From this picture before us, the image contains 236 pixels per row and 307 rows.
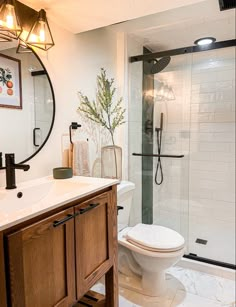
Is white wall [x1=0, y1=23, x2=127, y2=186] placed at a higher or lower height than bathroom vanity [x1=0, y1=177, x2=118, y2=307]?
higher

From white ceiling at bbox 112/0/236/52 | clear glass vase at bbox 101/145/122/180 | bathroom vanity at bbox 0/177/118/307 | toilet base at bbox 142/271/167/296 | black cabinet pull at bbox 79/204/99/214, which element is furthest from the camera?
clear glass vase at bbox 101/145/122/180

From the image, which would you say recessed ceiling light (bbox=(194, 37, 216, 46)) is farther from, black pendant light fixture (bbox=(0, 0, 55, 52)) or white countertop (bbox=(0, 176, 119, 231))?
white countertop (bbox=(0, 176, 119, 231))

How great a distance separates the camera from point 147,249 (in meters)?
1.72

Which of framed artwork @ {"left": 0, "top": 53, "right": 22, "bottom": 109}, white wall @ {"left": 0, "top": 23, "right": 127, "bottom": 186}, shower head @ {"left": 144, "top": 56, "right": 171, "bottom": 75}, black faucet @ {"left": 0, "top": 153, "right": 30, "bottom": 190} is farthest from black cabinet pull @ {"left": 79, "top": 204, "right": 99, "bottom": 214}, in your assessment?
shower head @ {"left": 144, "top": 56, "right": 171, "bottom": 75}

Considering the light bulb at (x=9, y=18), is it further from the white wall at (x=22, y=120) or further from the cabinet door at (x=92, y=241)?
the cabinet door at (x=92, y=241)

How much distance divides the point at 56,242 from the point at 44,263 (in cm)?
9

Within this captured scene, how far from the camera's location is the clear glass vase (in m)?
2.20

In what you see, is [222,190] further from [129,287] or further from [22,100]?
[22,100]

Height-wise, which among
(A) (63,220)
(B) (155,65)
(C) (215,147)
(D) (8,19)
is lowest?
(A) (63,220)

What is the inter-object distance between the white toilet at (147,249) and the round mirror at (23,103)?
725mm

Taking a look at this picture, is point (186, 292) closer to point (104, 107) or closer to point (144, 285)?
point (144, 285)

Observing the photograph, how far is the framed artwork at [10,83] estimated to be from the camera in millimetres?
1364

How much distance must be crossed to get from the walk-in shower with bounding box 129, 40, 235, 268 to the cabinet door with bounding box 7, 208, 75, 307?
1.47m

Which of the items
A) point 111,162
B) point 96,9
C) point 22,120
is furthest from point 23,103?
point 111,162
